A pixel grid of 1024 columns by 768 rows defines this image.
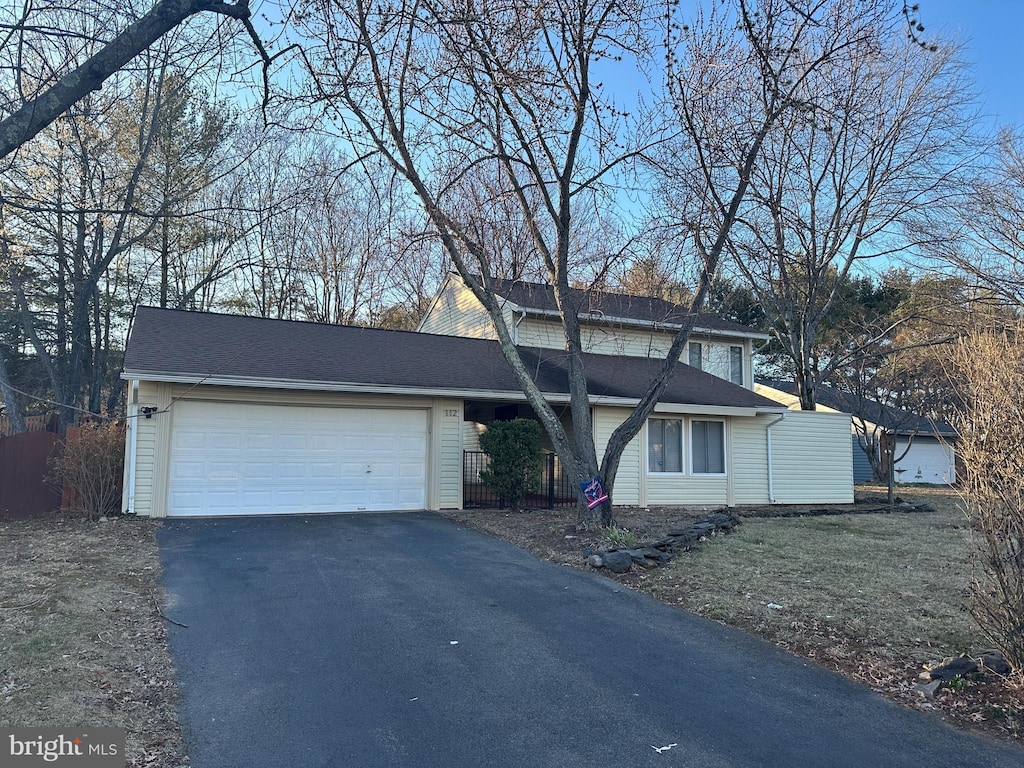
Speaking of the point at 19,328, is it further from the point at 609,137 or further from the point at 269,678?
the point at 269,678

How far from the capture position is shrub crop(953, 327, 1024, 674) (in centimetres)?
412

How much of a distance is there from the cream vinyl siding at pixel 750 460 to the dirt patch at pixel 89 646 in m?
12.9

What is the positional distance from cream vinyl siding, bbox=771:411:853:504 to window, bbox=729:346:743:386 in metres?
2.62

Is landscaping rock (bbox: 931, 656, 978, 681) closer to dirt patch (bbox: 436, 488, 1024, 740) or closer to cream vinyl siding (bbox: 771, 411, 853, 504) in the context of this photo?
dirt patch (bbox: 436, 488, 1024, 740)

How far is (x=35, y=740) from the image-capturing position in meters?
3.44

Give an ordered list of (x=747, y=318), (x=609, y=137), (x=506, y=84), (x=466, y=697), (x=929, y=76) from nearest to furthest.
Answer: (x=466, y=697), (x=506, y=84), (x=609, y=137), (x=929, y=76), (x=747, y=318)

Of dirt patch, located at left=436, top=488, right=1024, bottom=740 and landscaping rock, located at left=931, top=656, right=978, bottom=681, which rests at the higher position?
landscaping rock, located at left=931, top=656, right=978, bottom=681

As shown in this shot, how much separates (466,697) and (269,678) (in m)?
1.37

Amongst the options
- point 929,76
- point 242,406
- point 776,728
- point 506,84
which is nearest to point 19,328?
point 242,406

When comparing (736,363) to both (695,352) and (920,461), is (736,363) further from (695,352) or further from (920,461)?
(920,461)

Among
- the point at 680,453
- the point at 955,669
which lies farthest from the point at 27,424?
the point at 955,669

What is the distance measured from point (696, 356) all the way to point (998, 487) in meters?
15.2

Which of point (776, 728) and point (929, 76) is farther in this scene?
point (929, 76)

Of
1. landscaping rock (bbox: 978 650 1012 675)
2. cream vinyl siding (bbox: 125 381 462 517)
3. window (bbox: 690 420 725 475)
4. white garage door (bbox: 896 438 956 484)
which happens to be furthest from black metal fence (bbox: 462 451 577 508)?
white garage door (bbox: 896 438 956 484)
